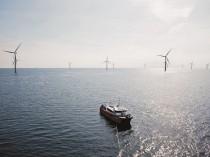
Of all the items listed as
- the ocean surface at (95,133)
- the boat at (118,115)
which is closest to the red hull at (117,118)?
the boat at (118,115)

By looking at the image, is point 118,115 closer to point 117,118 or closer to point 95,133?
point 117,118

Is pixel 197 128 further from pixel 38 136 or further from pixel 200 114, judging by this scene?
pixel 38 136

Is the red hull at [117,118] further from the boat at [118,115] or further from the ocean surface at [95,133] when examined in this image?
the ocean surface at [95,133]

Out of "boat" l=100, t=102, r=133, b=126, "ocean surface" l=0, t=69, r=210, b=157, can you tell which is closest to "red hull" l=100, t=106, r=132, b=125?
"boat" l=100, t=102, r=133, b=126

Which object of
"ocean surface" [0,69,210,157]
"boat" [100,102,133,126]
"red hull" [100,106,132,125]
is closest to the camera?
"ocean surface" [0,69,210,157]

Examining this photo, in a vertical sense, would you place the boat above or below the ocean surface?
above

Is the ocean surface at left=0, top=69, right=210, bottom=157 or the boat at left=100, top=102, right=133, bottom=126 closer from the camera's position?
the ocean surface at left=0, top=69, right=210, bottom=157

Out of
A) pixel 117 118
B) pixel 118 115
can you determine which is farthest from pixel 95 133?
pixel 118 115

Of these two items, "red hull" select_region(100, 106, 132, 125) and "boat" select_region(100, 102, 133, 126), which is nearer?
"red hull" select_region(100, 106, 132, 125)

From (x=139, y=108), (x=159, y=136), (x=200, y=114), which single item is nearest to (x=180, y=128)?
(x=159, y=136)

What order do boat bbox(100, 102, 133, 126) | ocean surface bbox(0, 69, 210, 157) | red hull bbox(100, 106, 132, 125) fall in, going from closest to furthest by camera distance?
ocean surface bbox(0, 69, 210, 157), red hull bbox(100, 106, 132, 125), boat bbox(100, 102, 133, 126)

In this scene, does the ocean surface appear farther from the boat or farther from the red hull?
the boat
